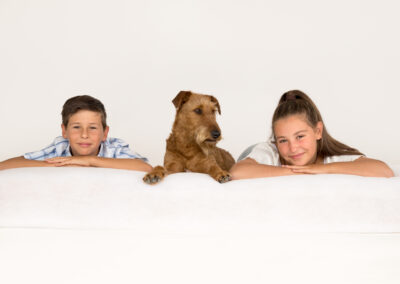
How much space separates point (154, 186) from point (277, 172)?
2.25 feet

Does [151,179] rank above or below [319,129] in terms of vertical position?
below

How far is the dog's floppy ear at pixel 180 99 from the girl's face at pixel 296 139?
2.22ft

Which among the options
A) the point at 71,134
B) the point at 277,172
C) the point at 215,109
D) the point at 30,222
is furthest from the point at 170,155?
the point at 30,222

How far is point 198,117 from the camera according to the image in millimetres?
2998

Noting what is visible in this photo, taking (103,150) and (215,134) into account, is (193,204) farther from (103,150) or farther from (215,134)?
(103,150)

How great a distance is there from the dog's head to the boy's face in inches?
22.4

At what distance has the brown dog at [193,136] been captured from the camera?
290 centimetres

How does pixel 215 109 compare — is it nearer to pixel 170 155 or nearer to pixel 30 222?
pixel 170 155

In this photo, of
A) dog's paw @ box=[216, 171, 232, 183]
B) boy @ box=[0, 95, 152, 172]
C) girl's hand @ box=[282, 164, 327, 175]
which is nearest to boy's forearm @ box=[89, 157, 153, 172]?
boy @ box=[0, 95, 152, 172]

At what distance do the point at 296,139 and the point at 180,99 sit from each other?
869mm

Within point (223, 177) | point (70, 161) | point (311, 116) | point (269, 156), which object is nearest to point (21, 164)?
point (70, 161)

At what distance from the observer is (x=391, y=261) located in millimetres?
2184

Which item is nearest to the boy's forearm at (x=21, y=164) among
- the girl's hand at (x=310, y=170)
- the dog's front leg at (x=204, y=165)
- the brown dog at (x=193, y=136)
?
the brown dog at (x=193, y=136)

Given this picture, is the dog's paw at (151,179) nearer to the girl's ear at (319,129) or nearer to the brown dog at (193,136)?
the brown dog at (193,136)
